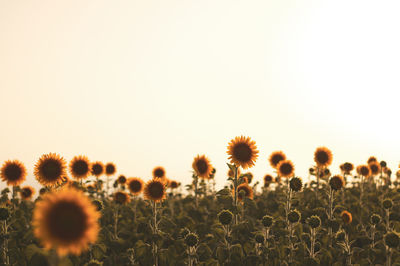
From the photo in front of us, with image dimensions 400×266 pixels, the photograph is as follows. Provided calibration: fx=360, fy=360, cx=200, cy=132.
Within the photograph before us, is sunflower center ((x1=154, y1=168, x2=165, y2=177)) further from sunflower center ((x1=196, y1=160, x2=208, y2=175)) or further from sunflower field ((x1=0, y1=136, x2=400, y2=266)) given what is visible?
sunflower center ((x1=196, y1=160, x2=208, y2=175))

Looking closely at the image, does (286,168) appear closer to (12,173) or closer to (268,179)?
(268,179)

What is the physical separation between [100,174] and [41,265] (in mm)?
8757

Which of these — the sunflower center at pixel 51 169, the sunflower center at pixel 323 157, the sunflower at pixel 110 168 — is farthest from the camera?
the sunflower at pixel 110 168

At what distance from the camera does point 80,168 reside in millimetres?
10672

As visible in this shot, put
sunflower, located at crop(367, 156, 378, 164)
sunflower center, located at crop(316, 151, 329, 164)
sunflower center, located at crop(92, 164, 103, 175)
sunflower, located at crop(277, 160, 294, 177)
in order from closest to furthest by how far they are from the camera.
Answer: sunflower, located at crop(277, 160, 294, 177) → sunflower center, located at crop(316, 151, 329, 164) → sunflower center, located at crop(92, 164, 103, 175) → sunflower, located at crop(367, 156, 378, 164)

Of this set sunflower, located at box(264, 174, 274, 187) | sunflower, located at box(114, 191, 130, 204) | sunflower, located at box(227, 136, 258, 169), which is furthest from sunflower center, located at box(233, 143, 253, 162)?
sunflower, located at box(264, 174, 274, 187)

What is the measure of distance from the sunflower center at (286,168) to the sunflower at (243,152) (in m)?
2.89

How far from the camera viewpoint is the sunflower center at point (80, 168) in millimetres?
10641

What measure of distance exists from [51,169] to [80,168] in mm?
3081

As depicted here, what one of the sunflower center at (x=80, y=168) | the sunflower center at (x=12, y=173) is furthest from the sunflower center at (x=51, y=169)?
the sunflower center at (x=12, y=173)

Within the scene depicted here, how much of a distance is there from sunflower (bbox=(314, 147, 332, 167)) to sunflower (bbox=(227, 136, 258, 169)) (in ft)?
18.2

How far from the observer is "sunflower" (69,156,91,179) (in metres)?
10.6

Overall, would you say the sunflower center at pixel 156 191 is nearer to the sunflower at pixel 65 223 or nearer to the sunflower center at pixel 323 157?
the sunflower at pixel 65 223

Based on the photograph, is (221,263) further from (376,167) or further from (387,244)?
(376,167)
